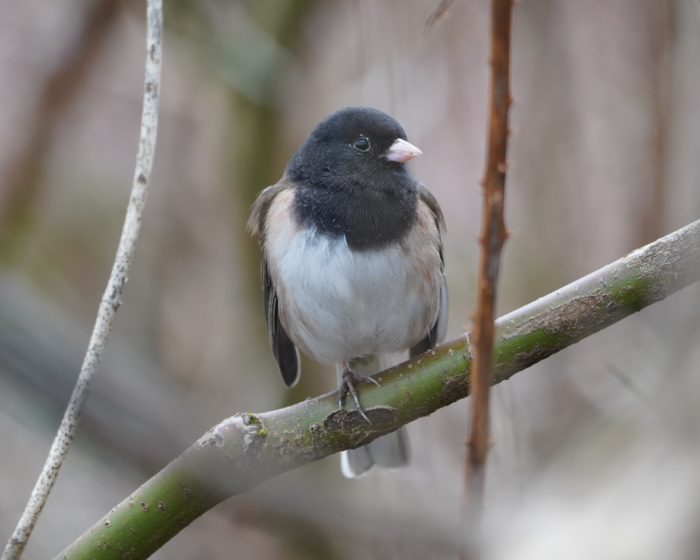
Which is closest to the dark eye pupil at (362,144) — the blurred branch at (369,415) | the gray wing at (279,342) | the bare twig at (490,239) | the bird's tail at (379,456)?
the gray wing at (279,342)

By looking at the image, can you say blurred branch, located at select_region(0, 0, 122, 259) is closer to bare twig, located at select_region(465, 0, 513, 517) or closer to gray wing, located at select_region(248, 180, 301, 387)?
gray wing, located at select_region(248, 180, 301, 387)

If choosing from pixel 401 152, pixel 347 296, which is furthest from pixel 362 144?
pixel 347 296

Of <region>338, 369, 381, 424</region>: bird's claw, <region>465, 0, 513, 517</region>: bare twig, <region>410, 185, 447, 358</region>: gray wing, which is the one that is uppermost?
<region>410, 185, 447, 358</region>: gray wing

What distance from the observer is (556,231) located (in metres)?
3.44

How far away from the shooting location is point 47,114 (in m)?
3.30

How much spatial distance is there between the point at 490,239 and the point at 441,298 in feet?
5.68

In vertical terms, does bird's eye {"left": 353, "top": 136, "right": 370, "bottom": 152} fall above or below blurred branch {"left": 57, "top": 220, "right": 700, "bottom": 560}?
above

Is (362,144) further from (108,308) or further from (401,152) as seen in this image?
(108,308)

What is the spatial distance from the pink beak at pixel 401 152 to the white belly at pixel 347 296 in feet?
0.83

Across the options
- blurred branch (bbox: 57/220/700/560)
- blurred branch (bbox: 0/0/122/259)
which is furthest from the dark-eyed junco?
blurred branch (bbox: 0/0/122/259)

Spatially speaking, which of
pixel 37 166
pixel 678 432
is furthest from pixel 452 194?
pixel 678 432

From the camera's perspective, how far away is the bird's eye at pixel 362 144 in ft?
8.63

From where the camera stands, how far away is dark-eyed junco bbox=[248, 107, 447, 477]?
2.46 metres

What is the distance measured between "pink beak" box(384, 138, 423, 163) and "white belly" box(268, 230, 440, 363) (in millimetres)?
252
